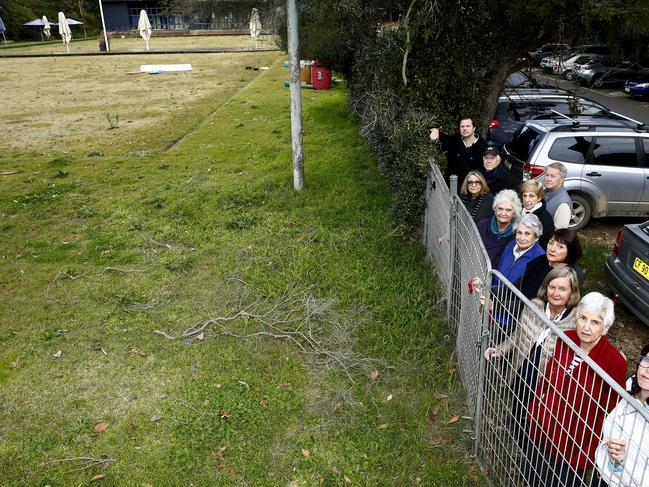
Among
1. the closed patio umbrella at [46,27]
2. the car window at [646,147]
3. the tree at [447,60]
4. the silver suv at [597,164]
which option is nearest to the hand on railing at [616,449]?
the tree at [447,60]

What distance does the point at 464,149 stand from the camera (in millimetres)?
6746

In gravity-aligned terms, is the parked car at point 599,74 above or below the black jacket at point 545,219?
below

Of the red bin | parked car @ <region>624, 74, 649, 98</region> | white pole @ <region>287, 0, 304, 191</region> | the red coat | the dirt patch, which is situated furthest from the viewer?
the red bin

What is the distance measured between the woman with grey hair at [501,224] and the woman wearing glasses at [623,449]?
226cm

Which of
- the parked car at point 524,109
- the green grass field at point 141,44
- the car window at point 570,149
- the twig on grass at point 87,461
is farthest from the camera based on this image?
the green grass field at point 141,44

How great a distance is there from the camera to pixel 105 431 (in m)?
4.46

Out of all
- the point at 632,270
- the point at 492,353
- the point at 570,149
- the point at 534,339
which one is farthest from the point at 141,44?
the point at 534,339

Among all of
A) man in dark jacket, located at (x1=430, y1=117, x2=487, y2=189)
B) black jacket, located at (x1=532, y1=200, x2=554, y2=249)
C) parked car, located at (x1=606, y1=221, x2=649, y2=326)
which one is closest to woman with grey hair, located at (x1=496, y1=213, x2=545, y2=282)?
black jacket, located at (x1=532, y1=200, x2=554, y2=249)

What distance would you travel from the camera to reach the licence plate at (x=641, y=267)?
529 centimetres

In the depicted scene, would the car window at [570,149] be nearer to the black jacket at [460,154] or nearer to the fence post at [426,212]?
the black jacket at [460,154]

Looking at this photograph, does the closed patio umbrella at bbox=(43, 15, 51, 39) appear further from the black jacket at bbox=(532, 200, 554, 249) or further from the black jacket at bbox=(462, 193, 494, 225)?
the black jacket at bbox=(532, 200, 554, 249)

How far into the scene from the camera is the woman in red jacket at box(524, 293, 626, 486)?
10.0 ft

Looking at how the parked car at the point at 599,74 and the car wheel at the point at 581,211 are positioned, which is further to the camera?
the parked car at the point at 599,74

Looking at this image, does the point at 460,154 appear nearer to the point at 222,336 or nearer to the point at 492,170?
A: the point at 492,170
